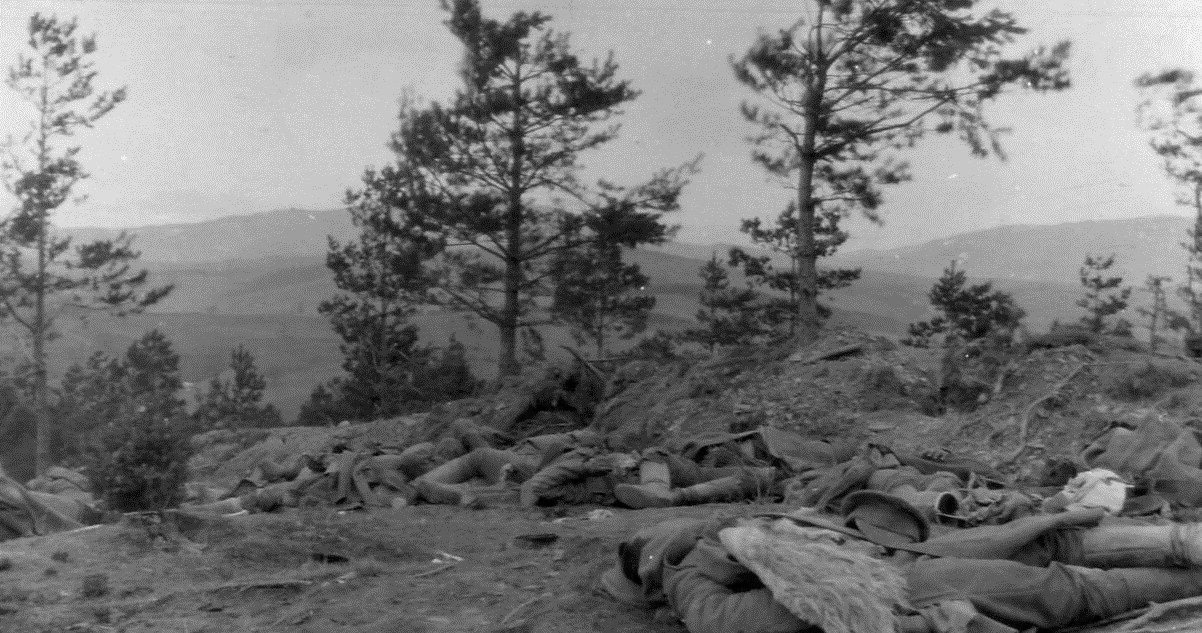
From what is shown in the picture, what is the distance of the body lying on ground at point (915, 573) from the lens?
3.70m

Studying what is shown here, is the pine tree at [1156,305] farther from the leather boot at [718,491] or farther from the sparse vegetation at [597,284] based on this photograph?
the leather boot at [718,491]

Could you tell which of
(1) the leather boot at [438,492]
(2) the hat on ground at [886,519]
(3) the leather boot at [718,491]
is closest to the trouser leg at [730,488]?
(3) the leather boot at [718,491]

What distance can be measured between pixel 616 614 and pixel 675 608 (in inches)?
17.1

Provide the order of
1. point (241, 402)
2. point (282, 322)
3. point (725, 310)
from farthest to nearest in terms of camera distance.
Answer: point (282, 322)
point (241, 402)
point (725, 310)

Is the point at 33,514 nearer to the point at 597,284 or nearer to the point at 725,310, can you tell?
the point at 597,284

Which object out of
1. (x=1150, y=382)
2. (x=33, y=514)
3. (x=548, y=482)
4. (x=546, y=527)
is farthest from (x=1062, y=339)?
(x=33, y=514)

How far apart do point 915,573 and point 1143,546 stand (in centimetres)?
93

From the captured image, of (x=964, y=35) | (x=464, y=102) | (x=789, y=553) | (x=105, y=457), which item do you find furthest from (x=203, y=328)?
(x=789, y=553)

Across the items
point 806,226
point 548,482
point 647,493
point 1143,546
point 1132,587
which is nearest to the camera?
point 1132,587

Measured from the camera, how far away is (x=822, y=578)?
147 inches

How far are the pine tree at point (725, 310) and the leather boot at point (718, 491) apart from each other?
15.5 meters

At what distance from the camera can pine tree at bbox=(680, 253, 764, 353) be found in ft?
86.5

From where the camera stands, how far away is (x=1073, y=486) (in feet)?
18.0

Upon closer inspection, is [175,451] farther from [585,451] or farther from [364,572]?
[585,451]
